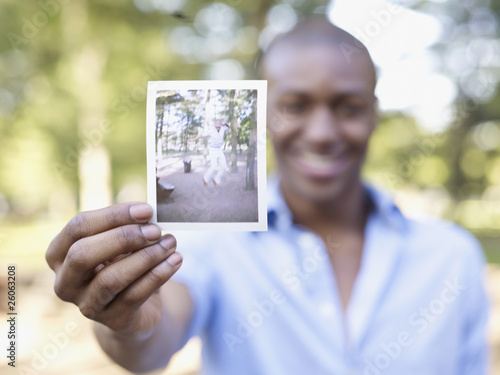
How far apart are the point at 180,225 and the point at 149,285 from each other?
0.73 ft

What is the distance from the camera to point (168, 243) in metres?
1.27

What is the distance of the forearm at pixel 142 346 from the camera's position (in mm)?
1451

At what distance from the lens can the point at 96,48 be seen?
9.40m

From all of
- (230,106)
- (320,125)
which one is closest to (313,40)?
(320,125)

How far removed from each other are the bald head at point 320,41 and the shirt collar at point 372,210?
69 cm

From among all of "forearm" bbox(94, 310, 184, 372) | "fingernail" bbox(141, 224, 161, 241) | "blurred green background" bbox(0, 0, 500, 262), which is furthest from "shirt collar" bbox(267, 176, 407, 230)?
"blurred green background" bbox(0, 0, 500, 262)

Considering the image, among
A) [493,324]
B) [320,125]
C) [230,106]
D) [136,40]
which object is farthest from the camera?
[136,40]

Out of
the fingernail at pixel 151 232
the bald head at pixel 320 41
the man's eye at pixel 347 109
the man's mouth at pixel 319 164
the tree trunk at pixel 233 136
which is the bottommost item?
the fingernail at pixel 151 232

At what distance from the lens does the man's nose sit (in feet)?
6.49

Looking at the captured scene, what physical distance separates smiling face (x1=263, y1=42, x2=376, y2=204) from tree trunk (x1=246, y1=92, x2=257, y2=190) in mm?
681

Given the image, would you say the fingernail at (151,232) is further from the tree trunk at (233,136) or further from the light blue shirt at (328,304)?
the light blue shirt at (328,304)

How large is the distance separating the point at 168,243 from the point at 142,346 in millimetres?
501

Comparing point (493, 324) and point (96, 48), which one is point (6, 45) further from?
point (493, 324)

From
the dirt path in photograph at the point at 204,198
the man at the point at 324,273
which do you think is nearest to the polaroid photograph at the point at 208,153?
the dirt path in photograph at the point at 204,198
